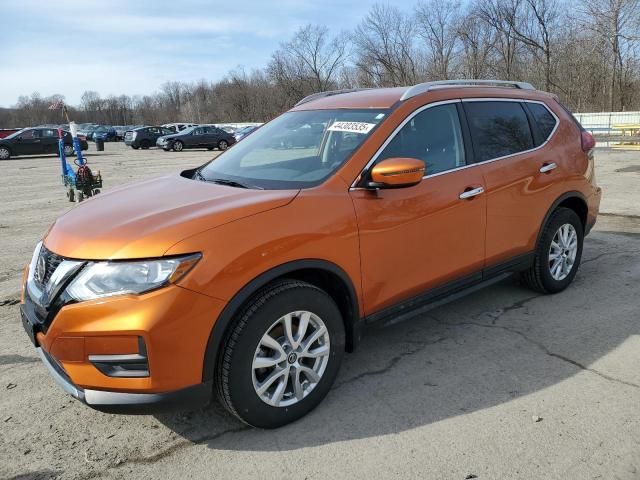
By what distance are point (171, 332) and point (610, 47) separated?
47.1 metres

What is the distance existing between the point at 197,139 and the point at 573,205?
30.6 meters

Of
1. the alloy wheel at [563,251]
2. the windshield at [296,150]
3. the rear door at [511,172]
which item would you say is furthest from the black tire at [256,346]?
the alloy wheel at [563,251]

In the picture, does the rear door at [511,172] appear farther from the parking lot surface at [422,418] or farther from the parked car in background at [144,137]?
the parked car in background at [144,137]

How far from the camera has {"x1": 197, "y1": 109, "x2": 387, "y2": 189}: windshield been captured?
3.29 m

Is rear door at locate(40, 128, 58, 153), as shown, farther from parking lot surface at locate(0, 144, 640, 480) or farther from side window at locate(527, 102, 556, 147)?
side window at locate(527, 102, 556, 147)

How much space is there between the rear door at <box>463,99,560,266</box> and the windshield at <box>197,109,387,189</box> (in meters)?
0.98

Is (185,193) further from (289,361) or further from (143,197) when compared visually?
(289,361)

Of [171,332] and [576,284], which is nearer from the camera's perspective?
[171,332]

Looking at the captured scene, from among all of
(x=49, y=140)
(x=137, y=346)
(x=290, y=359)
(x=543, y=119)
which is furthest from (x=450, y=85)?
(x=49, y=140)

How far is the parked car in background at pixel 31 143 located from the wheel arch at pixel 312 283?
95.9ft

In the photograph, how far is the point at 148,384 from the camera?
2447 millimetres

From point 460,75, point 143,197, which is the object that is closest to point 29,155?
point 143,197

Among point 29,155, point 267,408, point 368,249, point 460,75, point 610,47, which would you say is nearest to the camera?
point 267,408

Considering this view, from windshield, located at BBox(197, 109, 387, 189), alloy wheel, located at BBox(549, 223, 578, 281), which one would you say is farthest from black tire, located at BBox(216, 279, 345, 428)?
alloy wheel, located at BBox(549, 223, 578, 281)
